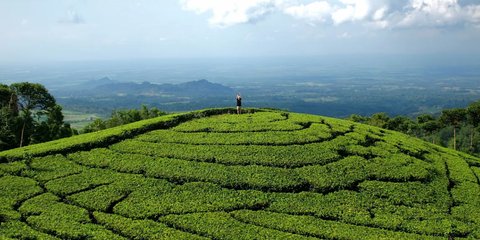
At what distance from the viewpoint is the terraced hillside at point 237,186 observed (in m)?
18.2

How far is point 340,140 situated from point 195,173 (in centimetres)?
1048

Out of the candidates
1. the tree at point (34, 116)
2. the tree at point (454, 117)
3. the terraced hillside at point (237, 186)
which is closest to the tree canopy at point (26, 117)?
the tree at point (34, 116)

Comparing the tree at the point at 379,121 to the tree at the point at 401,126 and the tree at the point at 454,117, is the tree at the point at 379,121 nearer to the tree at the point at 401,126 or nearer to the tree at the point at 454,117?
the tree at the point at 401,126

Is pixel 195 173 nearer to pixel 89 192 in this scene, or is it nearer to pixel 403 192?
pixel 89 192

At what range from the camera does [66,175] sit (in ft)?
75.8

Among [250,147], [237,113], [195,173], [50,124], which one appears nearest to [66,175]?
[195,173]

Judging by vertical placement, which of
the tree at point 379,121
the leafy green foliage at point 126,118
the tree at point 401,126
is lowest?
the tree at point 401,126

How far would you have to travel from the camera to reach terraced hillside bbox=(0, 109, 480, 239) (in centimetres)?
1816

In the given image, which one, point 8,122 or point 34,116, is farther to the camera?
point 34,116

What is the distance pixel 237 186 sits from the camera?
862 inches

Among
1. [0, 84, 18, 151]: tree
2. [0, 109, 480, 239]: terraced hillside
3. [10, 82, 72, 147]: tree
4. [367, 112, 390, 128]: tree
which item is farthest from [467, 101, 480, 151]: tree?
[0, 84, 18, 151]: tree

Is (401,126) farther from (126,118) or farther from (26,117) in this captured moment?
(26,117)

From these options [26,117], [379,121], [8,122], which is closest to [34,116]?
[26,117]

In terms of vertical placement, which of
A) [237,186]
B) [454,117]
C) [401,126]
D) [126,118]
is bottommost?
[401,126]
